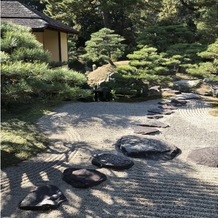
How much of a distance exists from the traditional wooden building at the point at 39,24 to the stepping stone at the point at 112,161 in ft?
15.6

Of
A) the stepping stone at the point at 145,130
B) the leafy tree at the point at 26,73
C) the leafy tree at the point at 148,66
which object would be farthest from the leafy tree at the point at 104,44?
the leafy tree at the point at 26,73

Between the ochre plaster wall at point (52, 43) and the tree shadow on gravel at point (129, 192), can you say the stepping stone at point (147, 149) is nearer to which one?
the tree shadow on gravel at point (129, 192)

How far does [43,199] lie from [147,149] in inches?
87.5

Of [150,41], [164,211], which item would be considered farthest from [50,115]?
[150,41]

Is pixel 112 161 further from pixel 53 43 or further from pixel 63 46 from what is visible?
pixel 63 46

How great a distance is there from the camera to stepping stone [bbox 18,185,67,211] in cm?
320

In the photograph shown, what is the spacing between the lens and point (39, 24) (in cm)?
920

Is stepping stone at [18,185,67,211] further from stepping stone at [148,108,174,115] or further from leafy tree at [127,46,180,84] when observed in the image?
leafy tree at [127,46,180,84]

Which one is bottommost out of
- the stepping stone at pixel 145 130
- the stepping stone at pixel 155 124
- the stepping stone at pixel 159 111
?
the stepping stone at pixel 145 130

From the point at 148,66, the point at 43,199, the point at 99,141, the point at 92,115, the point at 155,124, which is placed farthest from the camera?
the point at 148,66

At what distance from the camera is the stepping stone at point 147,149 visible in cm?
484

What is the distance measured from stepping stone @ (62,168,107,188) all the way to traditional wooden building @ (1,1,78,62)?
5206 mm

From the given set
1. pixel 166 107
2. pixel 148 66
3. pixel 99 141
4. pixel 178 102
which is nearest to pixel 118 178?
pixel 99 141

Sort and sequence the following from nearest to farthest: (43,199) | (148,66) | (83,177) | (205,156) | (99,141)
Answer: (43,199) → (83,177) → (205,156) → (99,141) → (148,66)
